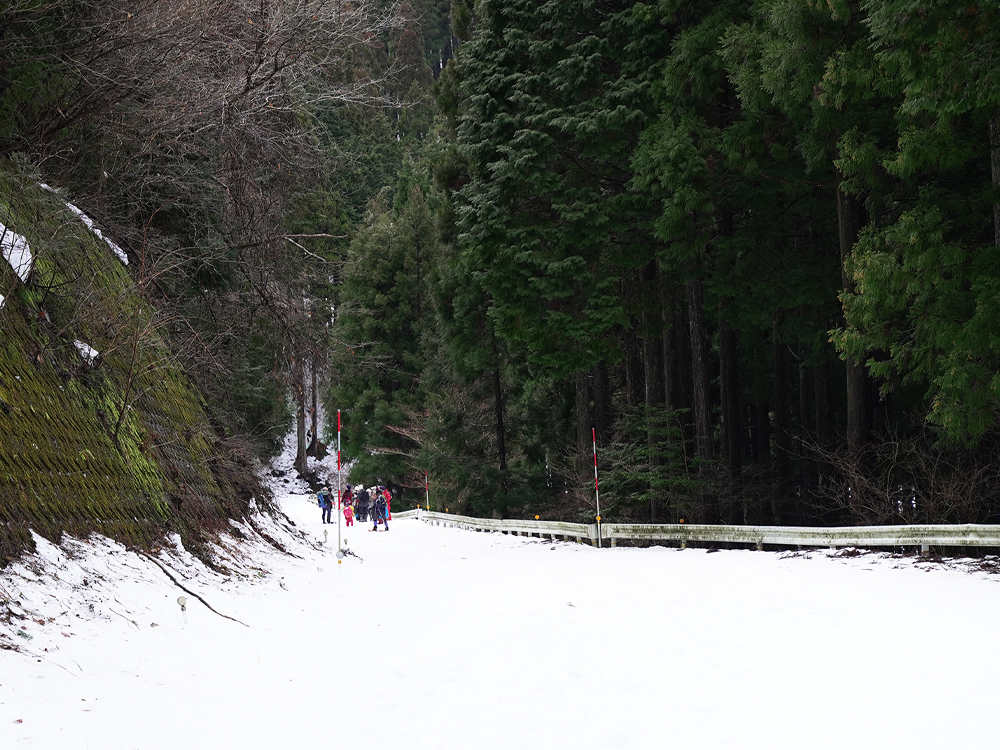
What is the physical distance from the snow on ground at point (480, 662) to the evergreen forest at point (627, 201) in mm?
3546

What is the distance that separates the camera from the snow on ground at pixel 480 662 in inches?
189

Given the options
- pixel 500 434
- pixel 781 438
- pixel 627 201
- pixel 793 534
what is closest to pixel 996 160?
pixel 793 534

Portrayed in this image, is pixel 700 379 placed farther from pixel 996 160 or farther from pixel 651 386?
pixel 996 160

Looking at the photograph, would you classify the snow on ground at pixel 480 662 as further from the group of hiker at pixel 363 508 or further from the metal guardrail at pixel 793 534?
the group of hiker at pixel 363 508

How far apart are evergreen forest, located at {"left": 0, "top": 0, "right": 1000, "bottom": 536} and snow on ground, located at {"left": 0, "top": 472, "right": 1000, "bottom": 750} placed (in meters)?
3.55

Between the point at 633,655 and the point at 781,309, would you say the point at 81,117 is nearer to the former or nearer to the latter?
the point at 633,655

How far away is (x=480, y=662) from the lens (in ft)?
22.1

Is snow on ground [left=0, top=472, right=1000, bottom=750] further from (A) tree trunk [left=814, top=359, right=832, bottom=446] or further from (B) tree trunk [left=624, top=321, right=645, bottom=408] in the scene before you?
(B) tree trunk [left=624, top=321, right=645, bottom=408]

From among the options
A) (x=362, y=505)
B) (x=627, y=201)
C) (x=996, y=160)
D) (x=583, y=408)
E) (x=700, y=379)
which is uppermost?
(x=627, y=201)

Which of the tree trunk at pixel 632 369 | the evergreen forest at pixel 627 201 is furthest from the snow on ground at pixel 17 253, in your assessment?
the tree trunk at pixel 632 369

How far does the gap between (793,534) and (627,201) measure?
293 inches

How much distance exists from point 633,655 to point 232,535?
5.95 metres

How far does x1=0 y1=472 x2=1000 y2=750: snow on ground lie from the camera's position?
479 cm

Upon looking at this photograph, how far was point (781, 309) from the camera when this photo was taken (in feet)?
67.8
